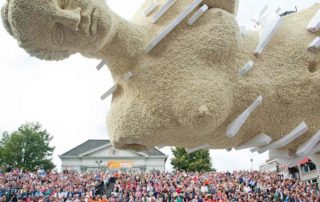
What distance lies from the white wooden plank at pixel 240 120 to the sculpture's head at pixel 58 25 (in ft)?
2.72

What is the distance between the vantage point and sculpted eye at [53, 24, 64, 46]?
1809mm

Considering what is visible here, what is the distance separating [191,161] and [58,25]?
25078mm

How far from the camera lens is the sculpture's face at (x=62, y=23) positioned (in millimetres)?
1724

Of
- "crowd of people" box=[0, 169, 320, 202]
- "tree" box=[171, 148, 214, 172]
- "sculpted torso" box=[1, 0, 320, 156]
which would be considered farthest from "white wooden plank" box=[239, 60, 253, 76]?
"tree" box=[171, 148, 214, 172]

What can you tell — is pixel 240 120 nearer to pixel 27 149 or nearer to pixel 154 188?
pixel 154 188

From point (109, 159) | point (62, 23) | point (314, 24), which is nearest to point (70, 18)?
point (62, 23)

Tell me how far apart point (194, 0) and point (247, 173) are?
479 inches

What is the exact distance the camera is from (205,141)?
2354 mm

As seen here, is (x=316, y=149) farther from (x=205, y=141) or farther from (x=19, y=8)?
(x=19, y=8)

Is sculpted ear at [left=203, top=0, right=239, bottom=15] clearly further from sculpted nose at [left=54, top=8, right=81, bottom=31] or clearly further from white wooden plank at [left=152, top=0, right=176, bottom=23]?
sculpted nose at [left=54, top=8, right=81, bottom=31]

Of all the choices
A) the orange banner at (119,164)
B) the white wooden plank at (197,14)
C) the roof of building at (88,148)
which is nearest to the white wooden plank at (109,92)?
the white wooden plank at (197,14)

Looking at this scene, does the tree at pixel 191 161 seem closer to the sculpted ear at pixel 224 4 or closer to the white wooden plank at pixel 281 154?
the white wooden plank at pixel 281 154

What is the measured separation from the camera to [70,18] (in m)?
1.76

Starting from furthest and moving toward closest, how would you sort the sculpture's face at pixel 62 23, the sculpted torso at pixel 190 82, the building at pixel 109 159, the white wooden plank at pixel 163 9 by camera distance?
the building at pixel 109 159 < the white wooden plank at pixel 163 9 < the sculpted torso at pixel 190 82 < the sculpture's face at pixel 62 23
